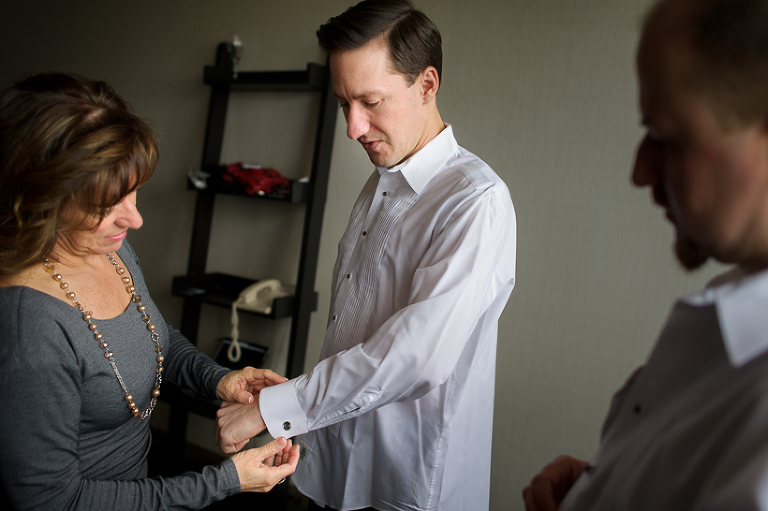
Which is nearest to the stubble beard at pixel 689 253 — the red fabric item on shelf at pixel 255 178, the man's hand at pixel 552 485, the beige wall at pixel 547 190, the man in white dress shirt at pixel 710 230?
the man in white dress shirt at pixel 710 230

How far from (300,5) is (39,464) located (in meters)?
Result: 2.52

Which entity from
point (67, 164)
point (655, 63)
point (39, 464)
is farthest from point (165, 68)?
point (655, 63)

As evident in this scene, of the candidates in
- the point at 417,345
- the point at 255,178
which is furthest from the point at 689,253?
the point at 255,178

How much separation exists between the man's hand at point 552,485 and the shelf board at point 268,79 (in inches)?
84.5

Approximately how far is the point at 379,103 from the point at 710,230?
106cm

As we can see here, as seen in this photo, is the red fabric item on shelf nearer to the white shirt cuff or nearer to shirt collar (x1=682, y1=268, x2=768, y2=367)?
the white shirt cuff

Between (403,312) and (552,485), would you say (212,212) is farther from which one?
(552,485)

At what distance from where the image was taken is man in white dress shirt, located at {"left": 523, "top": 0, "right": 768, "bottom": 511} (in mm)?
545

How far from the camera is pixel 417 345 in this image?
127 cm

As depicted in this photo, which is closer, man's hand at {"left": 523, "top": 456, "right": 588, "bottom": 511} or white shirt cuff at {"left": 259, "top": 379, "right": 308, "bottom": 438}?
man's hand at {"left": 523, "top": 456, "right": 588, "bottom": 511}

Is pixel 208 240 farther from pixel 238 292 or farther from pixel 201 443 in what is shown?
pixel 201 443

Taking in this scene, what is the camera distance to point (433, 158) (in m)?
1.57

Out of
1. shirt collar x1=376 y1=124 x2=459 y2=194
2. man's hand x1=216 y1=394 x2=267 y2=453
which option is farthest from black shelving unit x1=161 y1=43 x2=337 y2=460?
man's hand x1=216 y1=394 x2=267 y2=453

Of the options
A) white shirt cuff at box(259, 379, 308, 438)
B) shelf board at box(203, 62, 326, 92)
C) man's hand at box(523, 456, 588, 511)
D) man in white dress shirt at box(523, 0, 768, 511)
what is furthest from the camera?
shelf board at box(203, 62, 326, 92)
